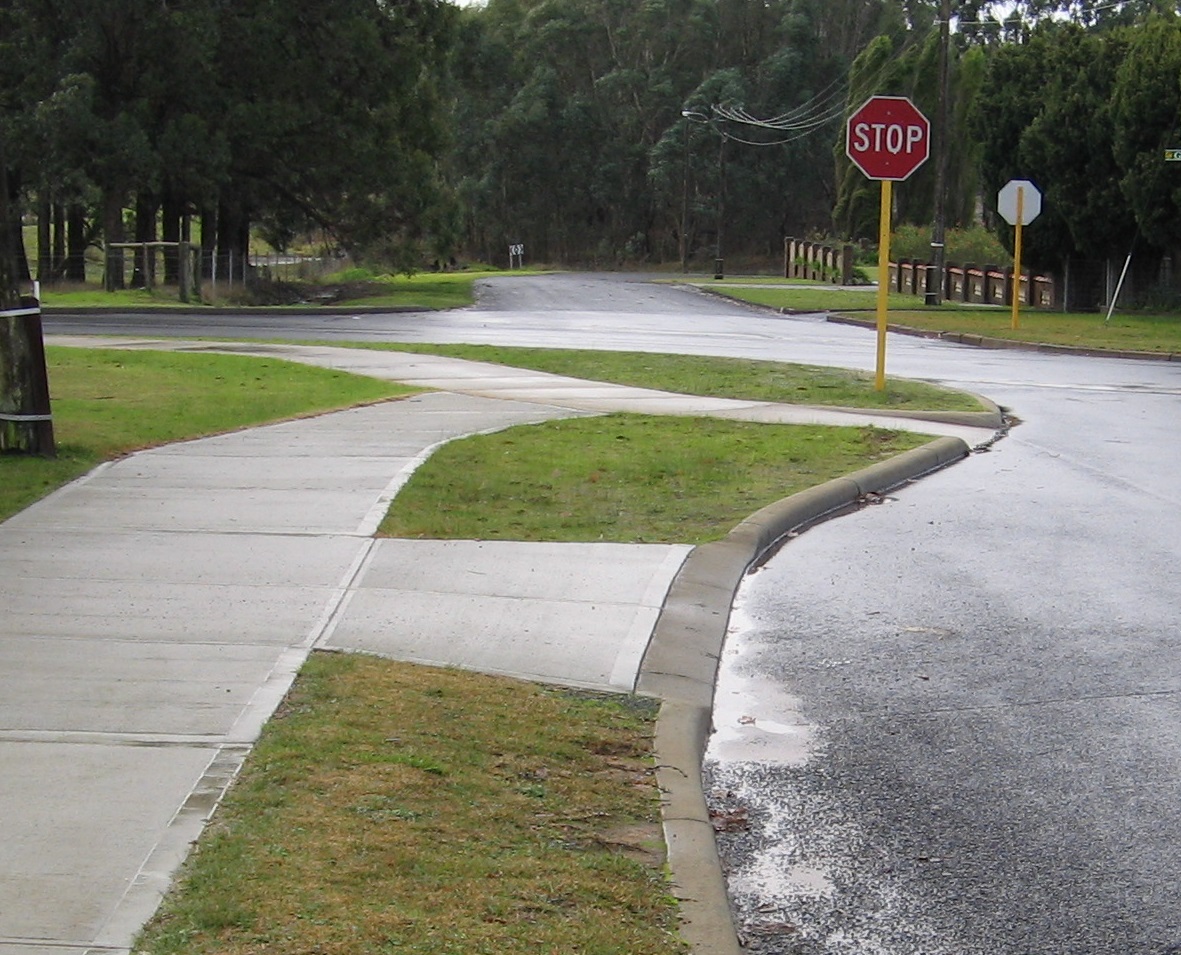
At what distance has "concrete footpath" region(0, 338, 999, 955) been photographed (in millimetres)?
4660

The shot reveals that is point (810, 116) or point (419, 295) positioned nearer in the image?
point (419, 295)

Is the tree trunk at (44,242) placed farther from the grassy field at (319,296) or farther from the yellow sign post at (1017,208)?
the yellow sign post at (1017,208)

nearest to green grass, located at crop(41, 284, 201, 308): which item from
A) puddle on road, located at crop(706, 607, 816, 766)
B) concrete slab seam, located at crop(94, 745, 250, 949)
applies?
puddle on road, located at crop(706, 607, 816, 766)

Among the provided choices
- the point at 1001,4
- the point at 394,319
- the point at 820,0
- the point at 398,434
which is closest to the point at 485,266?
the point at 820,0

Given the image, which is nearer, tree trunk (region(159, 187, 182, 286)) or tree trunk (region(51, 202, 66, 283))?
tree trunk (region(159, 187, 182, 286))

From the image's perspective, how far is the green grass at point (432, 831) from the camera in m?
4.15

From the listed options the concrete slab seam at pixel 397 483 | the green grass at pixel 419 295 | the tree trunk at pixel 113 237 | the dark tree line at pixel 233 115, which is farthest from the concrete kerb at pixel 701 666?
the tree trunk at pixel 113 237

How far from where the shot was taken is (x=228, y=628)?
7.09 meters

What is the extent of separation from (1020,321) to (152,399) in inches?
857

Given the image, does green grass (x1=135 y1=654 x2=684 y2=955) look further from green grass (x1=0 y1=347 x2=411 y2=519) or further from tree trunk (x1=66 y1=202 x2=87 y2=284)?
tree trunk (x1=66 y1=202 x2=87 y2=284)

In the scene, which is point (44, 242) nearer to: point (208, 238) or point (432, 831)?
point (208, 238)

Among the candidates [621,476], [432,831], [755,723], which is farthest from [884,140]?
[432,831]

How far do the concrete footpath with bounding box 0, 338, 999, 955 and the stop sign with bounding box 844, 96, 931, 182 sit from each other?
4.66 metres

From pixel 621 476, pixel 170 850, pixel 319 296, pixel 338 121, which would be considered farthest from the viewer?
pixel 319 296
